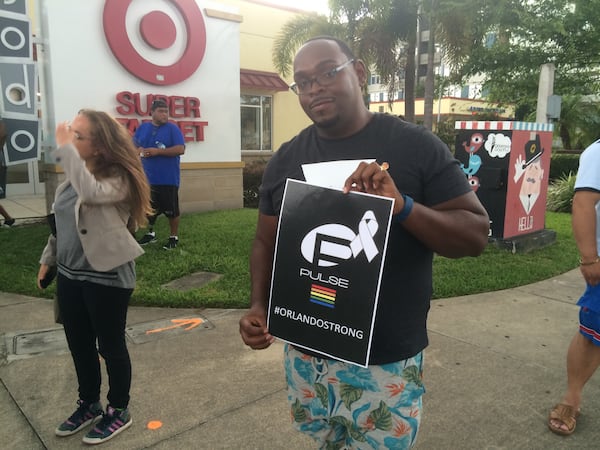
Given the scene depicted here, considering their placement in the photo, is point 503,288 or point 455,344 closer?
point 455,344

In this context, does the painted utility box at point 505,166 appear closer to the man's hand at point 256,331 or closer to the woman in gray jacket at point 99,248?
the woman in gray jacket at point 99,248

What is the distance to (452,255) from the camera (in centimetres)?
156

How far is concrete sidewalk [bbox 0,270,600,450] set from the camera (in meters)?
2.75

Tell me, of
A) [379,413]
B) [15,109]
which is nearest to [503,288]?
[379,413]

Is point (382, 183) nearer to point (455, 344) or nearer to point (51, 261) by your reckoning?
point (51, 261)

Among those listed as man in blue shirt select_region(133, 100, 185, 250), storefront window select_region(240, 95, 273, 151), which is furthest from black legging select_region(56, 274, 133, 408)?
storefront window select_region(240, 95, 273, 151)

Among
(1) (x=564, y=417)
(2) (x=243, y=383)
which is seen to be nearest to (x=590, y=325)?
(1) (x=564, y=417)

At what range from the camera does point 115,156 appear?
8.41ft

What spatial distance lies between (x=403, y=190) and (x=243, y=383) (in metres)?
2.22

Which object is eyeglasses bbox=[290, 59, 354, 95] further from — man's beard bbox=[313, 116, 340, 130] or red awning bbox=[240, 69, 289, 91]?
red awning bbox=[240, 69, 289, 91]

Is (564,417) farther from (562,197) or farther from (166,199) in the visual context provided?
(562,197)

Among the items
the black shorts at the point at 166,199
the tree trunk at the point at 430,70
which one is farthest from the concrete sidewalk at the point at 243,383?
the tree trunk at the point at 430,70

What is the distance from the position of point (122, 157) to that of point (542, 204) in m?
6.72

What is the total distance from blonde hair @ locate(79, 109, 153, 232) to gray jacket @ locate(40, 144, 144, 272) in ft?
0.14
